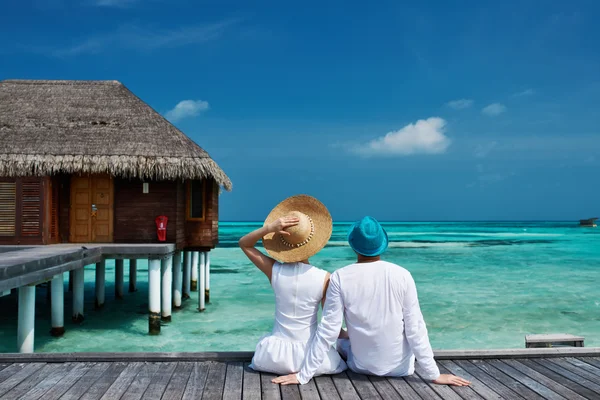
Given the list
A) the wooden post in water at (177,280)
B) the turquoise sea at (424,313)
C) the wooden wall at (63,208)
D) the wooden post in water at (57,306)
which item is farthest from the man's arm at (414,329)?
the wooden post in water at (177,280)

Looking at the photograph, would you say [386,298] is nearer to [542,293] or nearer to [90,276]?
[542,293]

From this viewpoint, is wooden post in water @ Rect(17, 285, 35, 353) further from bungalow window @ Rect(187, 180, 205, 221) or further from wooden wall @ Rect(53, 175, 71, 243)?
bungalow window @ Rect(187, 180, 205, 221)

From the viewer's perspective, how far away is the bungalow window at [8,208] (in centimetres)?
1152

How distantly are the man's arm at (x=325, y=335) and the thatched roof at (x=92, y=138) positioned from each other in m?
8.27

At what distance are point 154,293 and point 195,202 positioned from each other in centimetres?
249

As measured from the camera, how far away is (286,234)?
A: 3773 mm

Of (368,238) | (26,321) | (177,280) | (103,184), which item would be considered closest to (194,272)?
(177,280)

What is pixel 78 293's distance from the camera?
38.1ft

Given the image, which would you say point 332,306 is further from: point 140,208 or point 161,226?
point 140,208

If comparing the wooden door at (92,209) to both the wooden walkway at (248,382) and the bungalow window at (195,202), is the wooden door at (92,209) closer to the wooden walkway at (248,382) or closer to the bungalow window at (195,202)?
the bungalow window at (195,202)

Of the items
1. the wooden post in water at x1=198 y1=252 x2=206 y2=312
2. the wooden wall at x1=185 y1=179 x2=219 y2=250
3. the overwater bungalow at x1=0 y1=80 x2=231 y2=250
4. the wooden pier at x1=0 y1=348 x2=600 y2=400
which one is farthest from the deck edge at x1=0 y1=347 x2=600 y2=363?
the wooden post in water at x1=198 y1=252 x2=206 y2=312

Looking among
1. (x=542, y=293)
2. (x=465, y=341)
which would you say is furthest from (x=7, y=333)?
(x=542, y=293)

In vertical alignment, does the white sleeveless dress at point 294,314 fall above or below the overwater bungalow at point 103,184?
below

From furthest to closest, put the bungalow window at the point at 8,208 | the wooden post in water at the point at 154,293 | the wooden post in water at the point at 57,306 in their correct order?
the bungalow window at the point at 8,208
the wooden post in water at the point at 154,293
the wooden post in water at the point at 57,306
